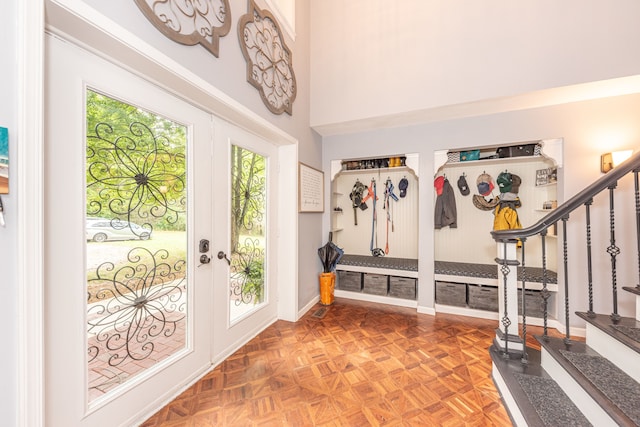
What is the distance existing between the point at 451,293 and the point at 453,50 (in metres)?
2.83

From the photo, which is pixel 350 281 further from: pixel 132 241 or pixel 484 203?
pixel 132 241

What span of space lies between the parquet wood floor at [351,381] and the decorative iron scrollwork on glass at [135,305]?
1.56 ft

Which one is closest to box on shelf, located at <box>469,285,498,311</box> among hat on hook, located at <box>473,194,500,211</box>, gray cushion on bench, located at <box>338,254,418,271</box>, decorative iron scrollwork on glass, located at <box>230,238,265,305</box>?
gray cushion on bench, located at <box>338,254,418,271</box>

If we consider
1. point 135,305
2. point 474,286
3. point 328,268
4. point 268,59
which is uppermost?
point 268,59

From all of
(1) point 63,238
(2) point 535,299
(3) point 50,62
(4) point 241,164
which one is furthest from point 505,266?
(3) point 50,62

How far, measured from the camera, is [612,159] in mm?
2273

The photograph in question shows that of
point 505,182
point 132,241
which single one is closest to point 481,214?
point 505,182

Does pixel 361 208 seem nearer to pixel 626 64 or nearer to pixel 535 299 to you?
pixel 535 299

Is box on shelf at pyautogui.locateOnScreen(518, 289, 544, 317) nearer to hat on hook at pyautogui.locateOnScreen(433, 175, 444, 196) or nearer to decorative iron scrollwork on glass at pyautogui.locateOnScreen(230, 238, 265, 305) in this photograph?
hat on hook at pyautogui.locateOnScreen(433, 175, 444, 196)

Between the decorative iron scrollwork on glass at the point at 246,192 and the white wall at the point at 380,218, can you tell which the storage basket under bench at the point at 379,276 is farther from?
the decorative iron scrollwork on glass at the point at 246,192

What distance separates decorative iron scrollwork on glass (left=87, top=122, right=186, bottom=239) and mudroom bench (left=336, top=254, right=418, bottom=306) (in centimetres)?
251

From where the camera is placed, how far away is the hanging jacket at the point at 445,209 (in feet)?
10.4

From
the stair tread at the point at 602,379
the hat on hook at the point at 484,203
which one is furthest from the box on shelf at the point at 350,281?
the stair tread at the point at 602,379

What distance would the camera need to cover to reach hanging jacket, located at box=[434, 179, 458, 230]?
318cm
